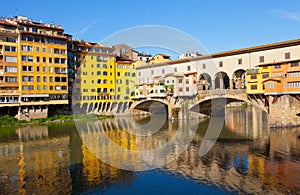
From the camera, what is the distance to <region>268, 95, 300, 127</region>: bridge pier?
111ft

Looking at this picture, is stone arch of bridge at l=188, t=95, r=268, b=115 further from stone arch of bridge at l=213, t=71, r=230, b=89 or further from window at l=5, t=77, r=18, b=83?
window at l=5, t=77, r=18, b=83

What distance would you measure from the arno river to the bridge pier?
331 centimetres

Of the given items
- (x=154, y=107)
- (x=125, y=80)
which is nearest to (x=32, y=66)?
(x=125, y=80)

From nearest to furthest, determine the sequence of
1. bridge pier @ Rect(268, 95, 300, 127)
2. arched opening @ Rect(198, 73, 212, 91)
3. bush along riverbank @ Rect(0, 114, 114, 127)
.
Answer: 1. bridge pier @ Rect(268, 95, 300, 127)
2. bush along riverbank @ Rect(0, 114, 114, 127)
3. arched opening @ Rect(198, 73, 212, 91)

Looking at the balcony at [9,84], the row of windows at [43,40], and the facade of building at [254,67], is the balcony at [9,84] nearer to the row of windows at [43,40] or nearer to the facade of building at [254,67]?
the row of windows at [43,40]

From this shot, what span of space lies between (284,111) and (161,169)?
21948mm

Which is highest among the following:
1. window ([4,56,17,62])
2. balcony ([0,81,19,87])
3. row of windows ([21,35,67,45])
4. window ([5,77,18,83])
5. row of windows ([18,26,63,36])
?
row of windows ([18,26,63,36])

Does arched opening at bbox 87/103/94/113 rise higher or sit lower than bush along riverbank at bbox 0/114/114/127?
higher

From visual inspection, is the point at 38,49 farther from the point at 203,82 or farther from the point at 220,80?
the point at 220,80

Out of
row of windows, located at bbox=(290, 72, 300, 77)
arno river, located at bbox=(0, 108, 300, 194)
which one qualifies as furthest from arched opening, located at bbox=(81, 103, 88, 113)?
row of windows, located at bbox=(290, 72, 300, 77)

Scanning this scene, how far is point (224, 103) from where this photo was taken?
1934 inches

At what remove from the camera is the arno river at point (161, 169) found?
1578 centimetres

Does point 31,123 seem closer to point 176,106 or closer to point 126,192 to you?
point 176,106

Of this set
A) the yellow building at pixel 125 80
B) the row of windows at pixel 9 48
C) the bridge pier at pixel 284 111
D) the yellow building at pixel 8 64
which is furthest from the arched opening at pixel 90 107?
the bridge pier at pixel 284 111
